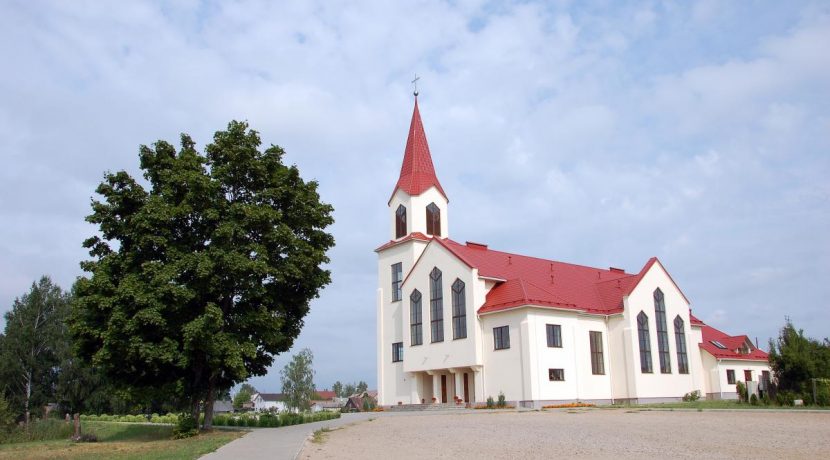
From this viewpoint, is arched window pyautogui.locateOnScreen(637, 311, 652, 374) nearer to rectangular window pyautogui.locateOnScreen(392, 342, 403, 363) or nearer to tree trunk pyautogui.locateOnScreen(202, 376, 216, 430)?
rectangular window pyautogui.locateOnScreen(392, 342, 403, 363)

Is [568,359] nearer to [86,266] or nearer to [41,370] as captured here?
[86,266]

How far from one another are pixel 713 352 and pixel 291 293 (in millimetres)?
36471

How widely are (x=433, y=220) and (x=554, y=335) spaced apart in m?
13.2

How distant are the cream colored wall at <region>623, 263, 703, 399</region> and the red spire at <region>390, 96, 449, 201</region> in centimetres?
1555

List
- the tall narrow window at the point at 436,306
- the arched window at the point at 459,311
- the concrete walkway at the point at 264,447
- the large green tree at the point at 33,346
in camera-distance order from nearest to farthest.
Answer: the concrete walkway at the point at 264,447
the arched window at the point at 459,311
the tall narrow window at the point at 436,306
the large green tree at the point at 33,346

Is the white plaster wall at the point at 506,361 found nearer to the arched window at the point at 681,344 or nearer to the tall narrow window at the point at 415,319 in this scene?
the tall narrow window at the point at 415,319

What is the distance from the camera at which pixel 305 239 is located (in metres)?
28.0

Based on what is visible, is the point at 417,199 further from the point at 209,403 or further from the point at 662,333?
the point at 209,403

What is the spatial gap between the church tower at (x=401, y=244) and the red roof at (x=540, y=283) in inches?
88.2

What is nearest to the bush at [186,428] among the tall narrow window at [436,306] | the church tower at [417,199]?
the tall narrow window at [436,306]

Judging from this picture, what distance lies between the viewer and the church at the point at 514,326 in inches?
1602

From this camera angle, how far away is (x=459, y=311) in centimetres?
4341

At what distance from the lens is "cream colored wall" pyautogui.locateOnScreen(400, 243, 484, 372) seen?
139 feet

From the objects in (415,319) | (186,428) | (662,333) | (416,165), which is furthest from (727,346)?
(186,428)
